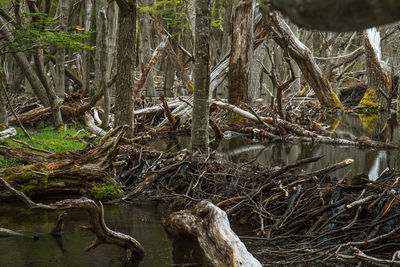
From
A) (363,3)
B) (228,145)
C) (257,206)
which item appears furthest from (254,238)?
(228,145)

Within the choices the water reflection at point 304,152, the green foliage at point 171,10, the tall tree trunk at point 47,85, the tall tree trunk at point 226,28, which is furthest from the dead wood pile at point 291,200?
the tall tree trunk at point 226,28

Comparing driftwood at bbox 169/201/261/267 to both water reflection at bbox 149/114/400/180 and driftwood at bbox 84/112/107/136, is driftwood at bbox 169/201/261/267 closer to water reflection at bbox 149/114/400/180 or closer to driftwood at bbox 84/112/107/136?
water reflection at bbox 149/114/400/180

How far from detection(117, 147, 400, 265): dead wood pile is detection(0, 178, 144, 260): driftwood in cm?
128

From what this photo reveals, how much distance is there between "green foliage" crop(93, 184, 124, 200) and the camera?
6754 millimetres

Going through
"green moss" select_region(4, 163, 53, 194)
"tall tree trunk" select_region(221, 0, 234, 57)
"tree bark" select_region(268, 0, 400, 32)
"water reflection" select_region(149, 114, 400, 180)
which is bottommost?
"water reflection" select_region(149, 114, 400, 180)

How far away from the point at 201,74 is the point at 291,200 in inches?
148

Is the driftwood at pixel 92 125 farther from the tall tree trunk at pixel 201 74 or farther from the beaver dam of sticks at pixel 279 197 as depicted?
the tall tree trunk at pixel 201 74

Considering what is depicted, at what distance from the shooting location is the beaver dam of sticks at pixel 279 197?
4.36 m

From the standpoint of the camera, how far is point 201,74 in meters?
8.41

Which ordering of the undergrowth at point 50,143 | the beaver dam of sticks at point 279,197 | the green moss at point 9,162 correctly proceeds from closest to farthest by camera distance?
the beaver dam of sticks at point 279,197 → the green moss at point 9,162 → the undergrowth at point 50,143

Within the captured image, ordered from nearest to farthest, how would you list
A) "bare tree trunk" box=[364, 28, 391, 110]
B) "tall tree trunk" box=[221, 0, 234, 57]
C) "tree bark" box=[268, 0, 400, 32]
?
"tree bark" box=[268, 0, 400, 32] < "bare tree trunk" box=[364, 28, 391, 110] < "tall tree trunk" box=[221, 0, 234, 57]

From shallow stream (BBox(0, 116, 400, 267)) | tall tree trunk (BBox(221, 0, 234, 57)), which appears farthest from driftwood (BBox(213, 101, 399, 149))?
tall tree trunk (BBox(221, 0, 234, 57))

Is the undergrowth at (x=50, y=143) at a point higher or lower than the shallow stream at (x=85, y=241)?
higher

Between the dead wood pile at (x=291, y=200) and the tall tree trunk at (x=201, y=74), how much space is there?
111 centimetres
